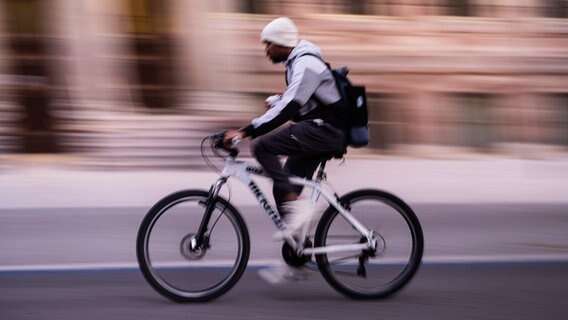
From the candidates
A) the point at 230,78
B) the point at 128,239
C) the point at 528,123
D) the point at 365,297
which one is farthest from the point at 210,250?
the point at 528,123

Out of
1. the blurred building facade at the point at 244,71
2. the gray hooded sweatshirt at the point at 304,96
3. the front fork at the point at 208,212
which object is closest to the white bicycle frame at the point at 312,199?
the front fork at the point at 208,212

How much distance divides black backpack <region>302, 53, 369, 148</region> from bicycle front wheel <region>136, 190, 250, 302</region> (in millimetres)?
761

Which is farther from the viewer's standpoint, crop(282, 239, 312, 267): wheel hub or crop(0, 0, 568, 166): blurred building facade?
crop(0, 0, 568, 166): blurred building facade

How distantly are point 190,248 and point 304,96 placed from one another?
1037 millimetres

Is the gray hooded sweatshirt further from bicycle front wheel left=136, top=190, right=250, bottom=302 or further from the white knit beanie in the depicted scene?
bicycle front wheel left=136, top=190, right=250, bottom=302

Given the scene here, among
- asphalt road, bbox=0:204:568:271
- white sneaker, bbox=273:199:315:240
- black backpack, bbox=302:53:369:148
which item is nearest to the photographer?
black backpack, bbox=302:53:369:148

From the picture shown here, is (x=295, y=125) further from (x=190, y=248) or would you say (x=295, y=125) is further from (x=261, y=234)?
(x=261, y=234)

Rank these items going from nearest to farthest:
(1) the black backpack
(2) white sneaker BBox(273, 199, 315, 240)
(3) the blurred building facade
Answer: (1) the black backpack < (2) white sneaker BBox(273, 199, 315, 240) < (3) the blurred building facade

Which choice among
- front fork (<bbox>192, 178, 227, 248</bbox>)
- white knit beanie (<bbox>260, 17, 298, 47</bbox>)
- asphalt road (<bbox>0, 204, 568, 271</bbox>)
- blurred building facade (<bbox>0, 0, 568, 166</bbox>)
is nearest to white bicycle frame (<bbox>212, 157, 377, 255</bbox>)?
front fork (<bbox>192, 178, 227, 248</bbox>)

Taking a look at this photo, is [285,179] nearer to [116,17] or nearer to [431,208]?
[431,208]

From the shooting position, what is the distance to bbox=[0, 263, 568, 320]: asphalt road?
5188 millimetres

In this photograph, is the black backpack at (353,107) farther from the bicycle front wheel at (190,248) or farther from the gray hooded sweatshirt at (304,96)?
the bicycle front wheel at (190,248)

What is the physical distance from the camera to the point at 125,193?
865 cm

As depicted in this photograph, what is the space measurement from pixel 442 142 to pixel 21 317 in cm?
603
